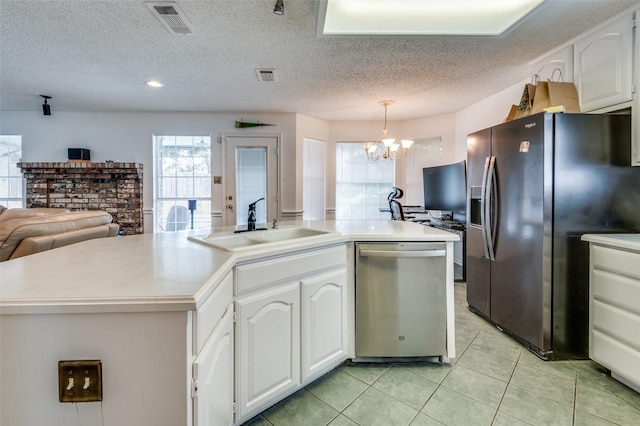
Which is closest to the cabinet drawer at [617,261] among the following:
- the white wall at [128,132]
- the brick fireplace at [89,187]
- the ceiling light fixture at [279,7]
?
the ceiling light fixture at [279,7]

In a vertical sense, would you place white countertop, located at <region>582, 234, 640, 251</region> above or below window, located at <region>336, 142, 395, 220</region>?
below

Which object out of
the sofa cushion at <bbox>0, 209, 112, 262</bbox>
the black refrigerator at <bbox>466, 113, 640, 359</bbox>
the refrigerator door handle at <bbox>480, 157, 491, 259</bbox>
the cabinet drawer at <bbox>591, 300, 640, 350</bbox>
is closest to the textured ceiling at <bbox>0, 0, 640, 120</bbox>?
the black refrigerator at <bbox>466, 113, 640, 359</bbox>

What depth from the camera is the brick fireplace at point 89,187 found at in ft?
13.9

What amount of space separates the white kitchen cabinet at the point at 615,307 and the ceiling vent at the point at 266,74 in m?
2.99

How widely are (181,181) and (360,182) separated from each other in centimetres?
A: 304

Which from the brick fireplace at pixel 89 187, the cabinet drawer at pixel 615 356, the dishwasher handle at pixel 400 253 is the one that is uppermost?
the brick fireplace at pixel 89 187

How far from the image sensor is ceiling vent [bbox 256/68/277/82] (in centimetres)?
290

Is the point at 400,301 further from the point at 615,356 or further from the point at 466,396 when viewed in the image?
the point at 615,356

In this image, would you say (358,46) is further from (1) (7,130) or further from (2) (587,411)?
(1) (7,130)

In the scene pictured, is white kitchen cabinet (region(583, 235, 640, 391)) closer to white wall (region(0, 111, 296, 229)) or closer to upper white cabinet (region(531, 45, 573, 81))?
upper white cabinet (region(531, 45, 573, 81))

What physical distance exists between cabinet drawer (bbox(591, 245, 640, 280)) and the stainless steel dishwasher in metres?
0.99

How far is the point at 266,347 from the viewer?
1414 millimetres

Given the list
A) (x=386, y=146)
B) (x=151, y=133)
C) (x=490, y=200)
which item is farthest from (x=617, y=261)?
(x=151, y=133)

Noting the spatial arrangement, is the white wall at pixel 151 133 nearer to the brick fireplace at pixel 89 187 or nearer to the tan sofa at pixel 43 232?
the brick fireplace at pixel 89 187
